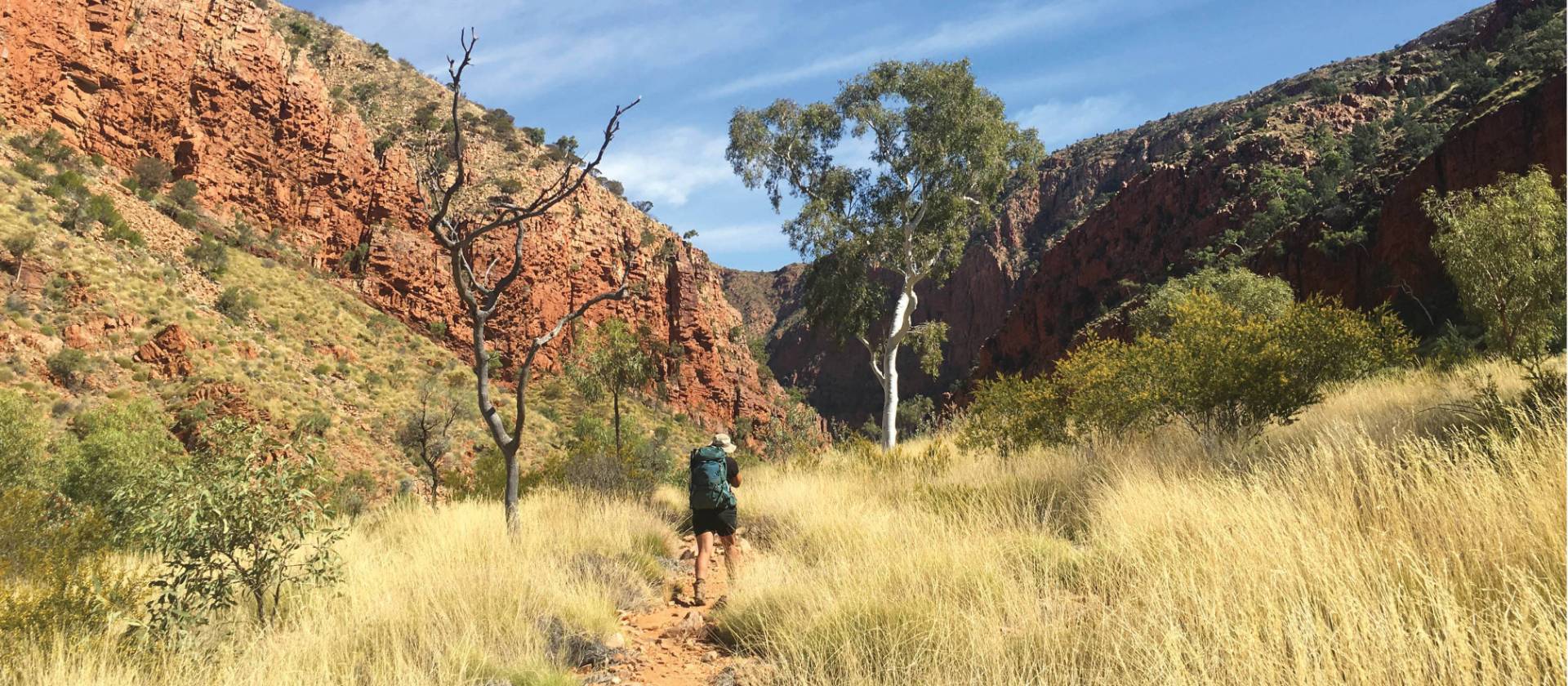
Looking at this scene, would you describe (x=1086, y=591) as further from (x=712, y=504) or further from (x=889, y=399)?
(x=889, y=399)

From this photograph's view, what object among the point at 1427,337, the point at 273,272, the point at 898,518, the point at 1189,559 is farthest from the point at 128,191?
the point at 1427,337

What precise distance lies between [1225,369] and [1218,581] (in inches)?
248

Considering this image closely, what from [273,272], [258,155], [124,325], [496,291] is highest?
[258,155]

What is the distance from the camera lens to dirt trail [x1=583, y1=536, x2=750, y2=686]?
4734 mm

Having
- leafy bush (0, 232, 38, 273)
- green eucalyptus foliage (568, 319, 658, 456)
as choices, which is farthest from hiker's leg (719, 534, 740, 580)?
leafy bush (0, 232, 38, 273)

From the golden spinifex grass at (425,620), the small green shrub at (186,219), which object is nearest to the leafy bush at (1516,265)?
the golden spinifex grass at (425,620)

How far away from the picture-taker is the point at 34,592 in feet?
15.5

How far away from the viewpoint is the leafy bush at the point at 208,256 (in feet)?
115

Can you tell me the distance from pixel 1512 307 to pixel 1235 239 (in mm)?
61623

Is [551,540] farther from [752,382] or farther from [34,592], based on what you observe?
[752,382]

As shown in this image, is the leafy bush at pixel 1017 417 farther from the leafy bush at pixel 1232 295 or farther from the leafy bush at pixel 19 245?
the leafy bush at pixel 19 245

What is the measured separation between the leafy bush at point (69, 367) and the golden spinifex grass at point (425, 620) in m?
24.3

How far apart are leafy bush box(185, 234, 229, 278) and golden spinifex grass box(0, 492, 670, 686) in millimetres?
35857

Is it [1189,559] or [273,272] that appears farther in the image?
[273,272]
